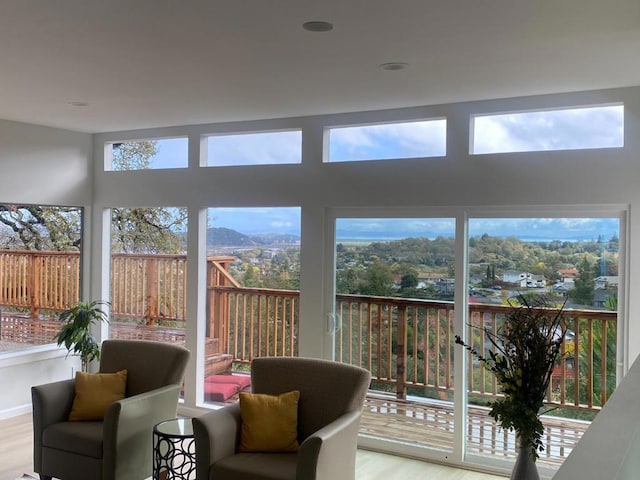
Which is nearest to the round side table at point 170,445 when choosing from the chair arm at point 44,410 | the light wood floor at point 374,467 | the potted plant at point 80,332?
the chair arm at point 44,410

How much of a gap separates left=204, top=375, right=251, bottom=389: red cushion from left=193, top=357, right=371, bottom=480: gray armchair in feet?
5.60

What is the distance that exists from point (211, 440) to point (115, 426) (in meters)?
0.72

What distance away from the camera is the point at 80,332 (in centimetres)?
582

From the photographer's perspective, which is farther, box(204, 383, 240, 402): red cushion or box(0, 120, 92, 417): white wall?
box(204, 383, 240, 402): red cushion

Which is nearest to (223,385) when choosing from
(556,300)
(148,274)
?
(148,274)

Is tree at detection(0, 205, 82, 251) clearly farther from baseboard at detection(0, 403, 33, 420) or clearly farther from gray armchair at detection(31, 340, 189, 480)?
gray armchair at detection(31, 340, 189, 480)

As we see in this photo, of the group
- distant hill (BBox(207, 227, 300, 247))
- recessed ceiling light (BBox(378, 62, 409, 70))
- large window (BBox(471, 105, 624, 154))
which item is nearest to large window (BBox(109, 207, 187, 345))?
distant hill (BBox(207, 227, 300, 247))

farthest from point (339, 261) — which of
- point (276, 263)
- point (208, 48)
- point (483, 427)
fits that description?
point (208, 48)

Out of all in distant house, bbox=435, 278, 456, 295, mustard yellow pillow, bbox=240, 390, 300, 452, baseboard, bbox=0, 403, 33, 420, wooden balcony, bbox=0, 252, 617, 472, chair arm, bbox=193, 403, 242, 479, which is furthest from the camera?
baseboard, bbox=0, 403, 33, 420

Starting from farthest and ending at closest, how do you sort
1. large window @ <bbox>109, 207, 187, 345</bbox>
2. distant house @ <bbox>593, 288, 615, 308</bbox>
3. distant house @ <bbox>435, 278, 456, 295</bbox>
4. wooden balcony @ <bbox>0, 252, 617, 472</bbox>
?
large window @ <bbox>109, 207, 187, 345</bbox>
distant house @ <bbox>435, 278, 456, 295</bbox>
wooden balcony @ <bbox>0, 252, 617, 472</bbox>
distant house @ <bbox>593, 288, 615, 308</bbox>

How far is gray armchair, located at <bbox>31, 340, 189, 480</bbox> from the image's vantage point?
12.6ft

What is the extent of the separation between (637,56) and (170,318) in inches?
174

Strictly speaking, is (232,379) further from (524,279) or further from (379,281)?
(524,279)

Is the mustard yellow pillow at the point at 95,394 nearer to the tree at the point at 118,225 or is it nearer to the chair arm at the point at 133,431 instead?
the chair arm at the point at 133,431
